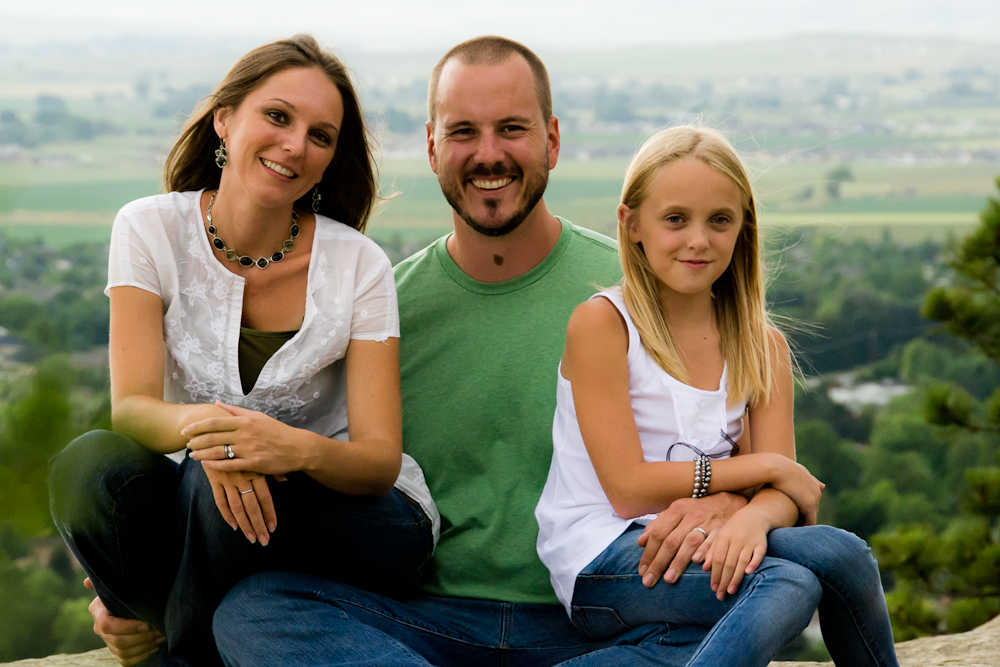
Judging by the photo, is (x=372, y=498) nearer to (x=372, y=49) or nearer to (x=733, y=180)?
(x=733, y=180)

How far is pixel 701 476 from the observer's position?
174 centimetres

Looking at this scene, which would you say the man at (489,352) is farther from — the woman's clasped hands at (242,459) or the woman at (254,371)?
the woman's clasped hands at (242,459)

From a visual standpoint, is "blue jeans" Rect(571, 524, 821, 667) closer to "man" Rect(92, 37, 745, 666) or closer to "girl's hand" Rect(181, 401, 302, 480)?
"man" Rect(92, 37, 745, 666)

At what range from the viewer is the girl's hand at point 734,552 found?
1.60m

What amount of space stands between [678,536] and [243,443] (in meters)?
0.79

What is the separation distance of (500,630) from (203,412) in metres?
0.77

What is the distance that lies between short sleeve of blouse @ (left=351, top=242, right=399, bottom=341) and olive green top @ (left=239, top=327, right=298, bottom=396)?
15 cm

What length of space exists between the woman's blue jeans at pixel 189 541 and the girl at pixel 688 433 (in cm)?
39

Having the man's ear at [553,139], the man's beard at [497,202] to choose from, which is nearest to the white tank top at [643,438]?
the man's beard at [497,202]

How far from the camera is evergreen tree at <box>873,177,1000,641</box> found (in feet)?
14.9

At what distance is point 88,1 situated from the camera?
719 mm

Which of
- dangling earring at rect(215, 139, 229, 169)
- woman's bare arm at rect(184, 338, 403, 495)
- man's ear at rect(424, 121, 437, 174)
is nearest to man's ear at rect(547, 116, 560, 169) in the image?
man's ear at rect(424, 121, 437, 174)

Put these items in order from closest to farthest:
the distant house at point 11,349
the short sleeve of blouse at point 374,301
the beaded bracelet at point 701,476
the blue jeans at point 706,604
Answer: the distant house at point 11,349, the blue jeans at point 706,604, the beaded bracelet at point 701,476, the short sleeve of blouse at point 374,301

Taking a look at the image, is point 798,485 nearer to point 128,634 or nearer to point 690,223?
point 690,223
